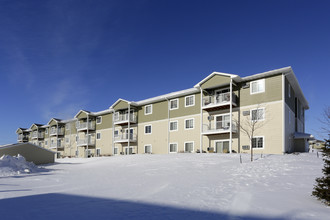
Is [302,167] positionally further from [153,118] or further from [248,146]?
[153,118]

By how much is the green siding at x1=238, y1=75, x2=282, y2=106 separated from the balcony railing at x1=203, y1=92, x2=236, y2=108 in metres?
1.13

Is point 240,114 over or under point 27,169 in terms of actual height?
over

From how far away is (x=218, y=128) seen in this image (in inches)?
1035

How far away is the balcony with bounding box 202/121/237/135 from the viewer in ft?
81.5

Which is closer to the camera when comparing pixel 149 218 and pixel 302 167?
pixel 149 218

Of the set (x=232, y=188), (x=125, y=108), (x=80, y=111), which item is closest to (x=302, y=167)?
(x=232, y=188)

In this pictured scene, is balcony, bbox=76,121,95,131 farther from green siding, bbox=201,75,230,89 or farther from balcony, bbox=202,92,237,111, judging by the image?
green siding, bbox=201,75,230,89

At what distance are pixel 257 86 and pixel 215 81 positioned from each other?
4.47 metres

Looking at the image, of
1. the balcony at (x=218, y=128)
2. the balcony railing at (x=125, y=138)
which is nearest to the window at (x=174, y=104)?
the balcony at (x=218, y=128)

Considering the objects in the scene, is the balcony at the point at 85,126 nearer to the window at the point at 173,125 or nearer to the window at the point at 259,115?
the window at the point at 173,125

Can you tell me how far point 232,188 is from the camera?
9.30m

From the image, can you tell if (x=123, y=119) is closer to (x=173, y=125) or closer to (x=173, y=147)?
(x=173, y=125)

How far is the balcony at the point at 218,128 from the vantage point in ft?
81.5

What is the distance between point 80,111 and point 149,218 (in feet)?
138
